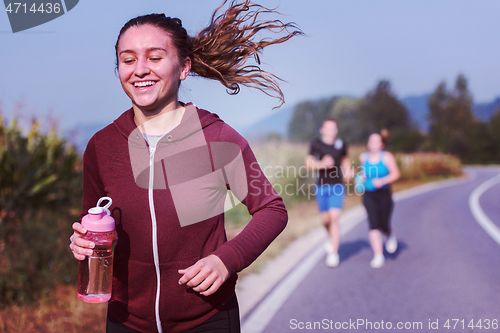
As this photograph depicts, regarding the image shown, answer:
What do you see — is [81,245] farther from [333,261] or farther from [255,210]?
[333,261]

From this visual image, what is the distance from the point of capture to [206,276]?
1.84 m

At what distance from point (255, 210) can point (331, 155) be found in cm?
530

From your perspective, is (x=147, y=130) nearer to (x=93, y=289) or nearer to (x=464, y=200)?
(x=93, y=289)

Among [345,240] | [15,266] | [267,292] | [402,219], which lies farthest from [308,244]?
[15,266]

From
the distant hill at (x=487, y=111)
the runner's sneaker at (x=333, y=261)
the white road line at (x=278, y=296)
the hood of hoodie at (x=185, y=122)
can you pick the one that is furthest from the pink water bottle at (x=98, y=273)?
the distant hill at (x=487, y=111)

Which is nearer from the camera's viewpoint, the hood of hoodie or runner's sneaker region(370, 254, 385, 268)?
the hood of hoodie

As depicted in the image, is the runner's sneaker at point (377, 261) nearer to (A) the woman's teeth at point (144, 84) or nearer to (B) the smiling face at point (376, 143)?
(B) the smiling face at point (376, 143)

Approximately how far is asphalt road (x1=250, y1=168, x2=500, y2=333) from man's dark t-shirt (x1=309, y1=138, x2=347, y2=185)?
1333 millimetres

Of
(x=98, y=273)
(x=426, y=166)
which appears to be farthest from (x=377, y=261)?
(x=426, y=166)

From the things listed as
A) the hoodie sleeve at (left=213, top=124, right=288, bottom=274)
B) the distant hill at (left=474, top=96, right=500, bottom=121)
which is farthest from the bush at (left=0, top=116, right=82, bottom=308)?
the distant hill at (left=474, top=96, right=500, bottom=121)

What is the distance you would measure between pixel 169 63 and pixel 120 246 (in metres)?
0.83

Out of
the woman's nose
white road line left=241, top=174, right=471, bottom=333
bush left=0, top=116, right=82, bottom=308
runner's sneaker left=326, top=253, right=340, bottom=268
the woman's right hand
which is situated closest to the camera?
the woman's right hand

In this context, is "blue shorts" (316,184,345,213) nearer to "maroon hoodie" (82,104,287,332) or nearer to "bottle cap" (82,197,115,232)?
"maroon hoodie" (82,104,287,332)

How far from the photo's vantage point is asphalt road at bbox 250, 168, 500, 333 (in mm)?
4945
